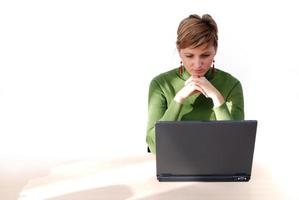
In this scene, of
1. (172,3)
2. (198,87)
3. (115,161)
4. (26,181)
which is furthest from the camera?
(172,3)

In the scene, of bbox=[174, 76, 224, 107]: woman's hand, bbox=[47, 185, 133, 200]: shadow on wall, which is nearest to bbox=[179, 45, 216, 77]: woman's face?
bbox=[174, 76, 224, 107]: woman's hand

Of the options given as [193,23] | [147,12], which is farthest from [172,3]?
[193,23]

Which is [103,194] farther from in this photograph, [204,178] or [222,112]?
[222,112]

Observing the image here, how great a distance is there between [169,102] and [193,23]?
0.53 meters

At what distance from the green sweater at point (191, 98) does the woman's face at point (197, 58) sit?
63 millimetres

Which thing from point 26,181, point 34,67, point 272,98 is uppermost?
point 34,67

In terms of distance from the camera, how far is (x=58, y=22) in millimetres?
3523

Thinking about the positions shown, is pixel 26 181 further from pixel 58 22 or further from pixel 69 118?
pixel 58 22

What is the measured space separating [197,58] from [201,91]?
21 cm

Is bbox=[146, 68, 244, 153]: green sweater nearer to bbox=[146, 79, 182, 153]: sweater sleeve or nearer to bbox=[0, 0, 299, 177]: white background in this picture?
bbox=[146, 79, 182, 153]: sweater sleeve

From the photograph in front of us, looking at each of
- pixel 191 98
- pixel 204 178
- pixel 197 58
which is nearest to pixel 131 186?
pixel 204 178

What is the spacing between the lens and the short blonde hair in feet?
9.62

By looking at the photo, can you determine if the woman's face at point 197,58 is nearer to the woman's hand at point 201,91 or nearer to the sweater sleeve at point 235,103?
the woman's hand at point 201,91

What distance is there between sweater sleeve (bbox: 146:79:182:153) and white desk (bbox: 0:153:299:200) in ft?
0.78
